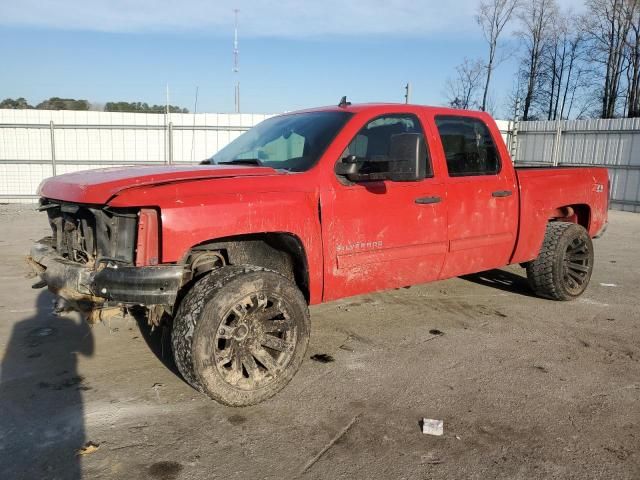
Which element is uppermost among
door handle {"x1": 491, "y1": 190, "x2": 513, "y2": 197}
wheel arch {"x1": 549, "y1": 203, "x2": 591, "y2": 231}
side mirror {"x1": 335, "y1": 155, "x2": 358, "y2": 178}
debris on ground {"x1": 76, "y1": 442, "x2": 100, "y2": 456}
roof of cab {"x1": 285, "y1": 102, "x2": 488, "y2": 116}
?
roof of cab {"x1": 285, "y1": 102, "x2": 488, "y2": 116}

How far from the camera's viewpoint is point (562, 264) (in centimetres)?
533

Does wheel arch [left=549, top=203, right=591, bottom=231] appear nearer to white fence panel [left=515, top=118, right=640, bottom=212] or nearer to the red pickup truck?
the red pickup truck

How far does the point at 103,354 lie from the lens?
13.4ft

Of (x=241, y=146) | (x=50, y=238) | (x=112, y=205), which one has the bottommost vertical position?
(x=50, y=238)

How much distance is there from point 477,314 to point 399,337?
3.61 feet

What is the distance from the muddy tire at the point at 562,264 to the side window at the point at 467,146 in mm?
1168

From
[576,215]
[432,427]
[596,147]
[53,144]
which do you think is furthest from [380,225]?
[596,147]

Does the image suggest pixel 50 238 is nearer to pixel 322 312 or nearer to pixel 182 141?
pixel 322 312

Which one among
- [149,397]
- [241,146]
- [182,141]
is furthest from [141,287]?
[182,141]

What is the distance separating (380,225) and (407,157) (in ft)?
2.01

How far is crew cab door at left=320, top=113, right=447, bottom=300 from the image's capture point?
364 centimetres

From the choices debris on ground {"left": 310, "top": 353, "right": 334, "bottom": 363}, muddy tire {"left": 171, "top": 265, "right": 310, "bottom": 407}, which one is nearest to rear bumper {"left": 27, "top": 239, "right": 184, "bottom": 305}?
muddy tire {"left": 171, "top": 265, "right": 310, "bottom": 407}

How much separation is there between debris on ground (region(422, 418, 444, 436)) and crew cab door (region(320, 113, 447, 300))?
109cm

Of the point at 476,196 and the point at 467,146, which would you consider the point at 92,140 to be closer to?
the point at 467,146
